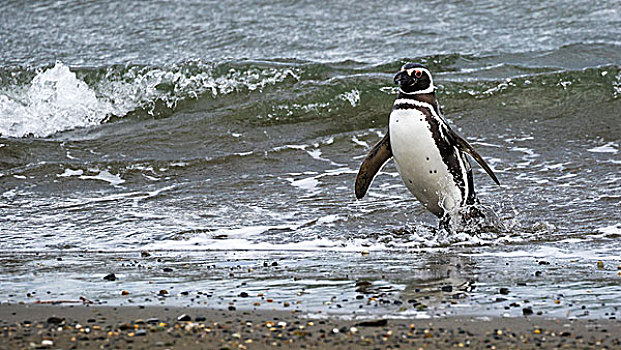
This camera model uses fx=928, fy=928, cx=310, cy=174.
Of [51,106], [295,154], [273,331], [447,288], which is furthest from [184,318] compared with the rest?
[51,106]

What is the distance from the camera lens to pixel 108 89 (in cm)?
1098

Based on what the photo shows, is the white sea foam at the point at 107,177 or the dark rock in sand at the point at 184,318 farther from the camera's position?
the white sea foam at the point at 107,177

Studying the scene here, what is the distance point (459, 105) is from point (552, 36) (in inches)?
134

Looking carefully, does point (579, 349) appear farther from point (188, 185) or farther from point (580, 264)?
point (188, 185)

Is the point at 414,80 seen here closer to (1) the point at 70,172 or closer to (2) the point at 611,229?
(2) the point at 611,229

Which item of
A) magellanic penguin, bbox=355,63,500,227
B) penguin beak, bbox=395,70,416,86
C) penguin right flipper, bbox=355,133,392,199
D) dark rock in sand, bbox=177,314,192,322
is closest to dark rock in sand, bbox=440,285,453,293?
dark rock in sand, bbox=177,314,192,322

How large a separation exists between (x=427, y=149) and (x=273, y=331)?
2924mm

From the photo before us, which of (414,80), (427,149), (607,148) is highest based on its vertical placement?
(414,80)

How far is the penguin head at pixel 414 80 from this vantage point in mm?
5562

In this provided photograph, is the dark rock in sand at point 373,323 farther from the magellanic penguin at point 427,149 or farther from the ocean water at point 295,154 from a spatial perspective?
the magellanic penguin at point 427,149

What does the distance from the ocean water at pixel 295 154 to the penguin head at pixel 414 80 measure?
0.84m

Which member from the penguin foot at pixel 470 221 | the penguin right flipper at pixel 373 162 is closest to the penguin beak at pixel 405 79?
the penguin right flipper at pixel 373 162

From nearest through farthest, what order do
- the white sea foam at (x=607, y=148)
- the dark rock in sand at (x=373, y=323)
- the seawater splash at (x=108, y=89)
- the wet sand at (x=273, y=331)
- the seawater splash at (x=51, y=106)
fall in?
the wet sand at (x=273, y=331), the dark rock in sand at (x=373, y=323), the white sea foam at (x=607, y=148), the seawater splash at (x=51, y=106), the seawater splash at (x=108, y=89)

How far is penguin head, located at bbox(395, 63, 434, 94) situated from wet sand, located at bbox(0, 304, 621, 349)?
2696mm
